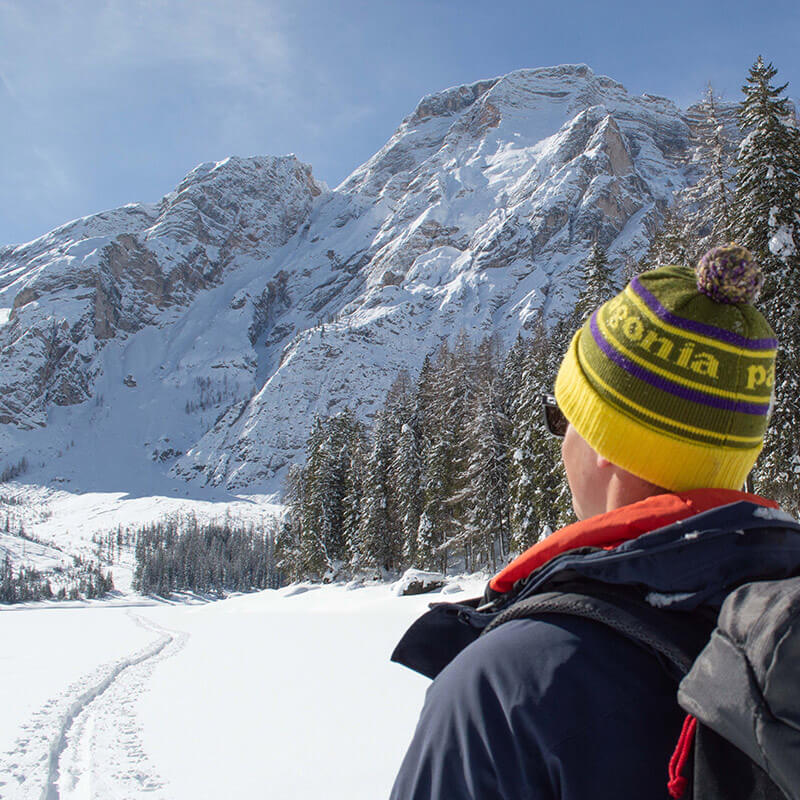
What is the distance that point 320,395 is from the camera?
6806 inches

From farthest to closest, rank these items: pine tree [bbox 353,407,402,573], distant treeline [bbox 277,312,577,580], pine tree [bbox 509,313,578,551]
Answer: pine tree [bbox 353,407,402,573] < distant treeline [bbox 277,312,577,580] < pine tree [bbox 509,313,578,551]

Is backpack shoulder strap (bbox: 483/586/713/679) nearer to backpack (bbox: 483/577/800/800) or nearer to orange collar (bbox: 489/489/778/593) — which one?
backpack (bbox: 483/577/800/800)

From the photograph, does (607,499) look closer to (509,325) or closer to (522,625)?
(522,625)

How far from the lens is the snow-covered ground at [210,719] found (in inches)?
241

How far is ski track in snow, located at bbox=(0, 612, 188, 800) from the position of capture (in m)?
6.07

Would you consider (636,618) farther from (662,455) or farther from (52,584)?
(52,584)

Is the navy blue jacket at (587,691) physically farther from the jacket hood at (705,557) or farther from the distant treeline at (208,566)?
the distant treeline at (208,566)

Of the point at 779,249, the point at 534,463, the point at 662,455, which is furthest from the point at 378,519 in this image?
the point at 662,455

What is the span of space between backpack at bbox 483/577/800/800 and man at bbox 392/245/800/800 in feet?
0.05

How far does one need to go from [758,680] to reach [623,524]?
1.58ft

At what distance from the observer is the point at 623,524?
1.34m

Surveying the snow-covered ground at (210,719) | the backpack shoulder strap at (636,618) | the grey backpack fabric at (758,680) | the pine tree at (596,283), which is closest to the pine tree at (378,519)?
the pine tree at (596,283)

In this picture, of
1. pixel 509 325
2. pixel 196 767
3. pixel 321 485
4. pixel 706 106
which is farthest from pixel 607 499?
pixel 509 325

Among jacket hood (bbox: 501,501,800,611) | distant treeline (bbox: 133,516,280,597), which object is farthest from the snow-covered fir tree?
distant treeline (bbox: 133,516,280,597)
